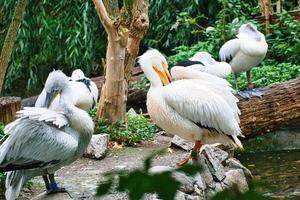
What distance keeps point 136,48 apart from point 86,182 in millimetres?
2217

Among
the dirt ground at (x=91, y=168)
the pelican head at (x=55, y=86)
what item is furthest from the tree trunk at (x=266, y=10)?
the pelican head at (x=55, y=86)

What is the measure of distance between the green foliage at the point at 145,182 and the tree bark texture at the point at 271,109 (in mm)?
5599

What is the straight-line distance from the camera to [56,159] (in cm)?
431

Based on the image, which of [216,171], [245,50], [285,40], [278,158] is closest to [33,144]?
[216,171]

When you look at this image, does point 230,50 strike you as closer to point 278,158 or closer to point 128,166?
point 278,158

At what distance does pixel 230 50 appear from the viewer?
26.1 feet

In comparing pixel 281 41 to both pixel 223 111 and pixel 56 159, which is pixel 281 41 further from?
pixel 56 159

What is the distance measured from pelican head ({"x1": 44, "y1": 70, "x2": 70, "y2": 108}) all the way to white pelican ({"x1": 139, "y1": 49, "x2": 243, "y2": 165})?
2.62 feet

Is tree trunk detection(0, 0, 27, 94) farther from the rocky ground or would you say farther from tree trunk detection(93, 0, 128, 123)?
tree trunk detection(93, 0, 128, 123)

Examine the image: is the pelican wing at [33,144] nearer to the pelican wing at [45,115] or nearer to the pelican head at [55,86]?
the pelican wing at [45,115]

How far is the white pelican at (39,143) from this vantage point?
422 centimetres

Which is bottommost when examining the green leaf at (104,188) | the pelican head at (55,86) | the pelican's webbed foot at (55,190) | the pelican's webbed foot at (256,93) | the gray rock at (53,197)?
the gray rock at (53,197)

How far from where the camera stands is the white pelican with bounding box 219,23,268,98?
307 inches

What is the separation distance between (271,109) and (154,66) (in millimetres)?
1674
